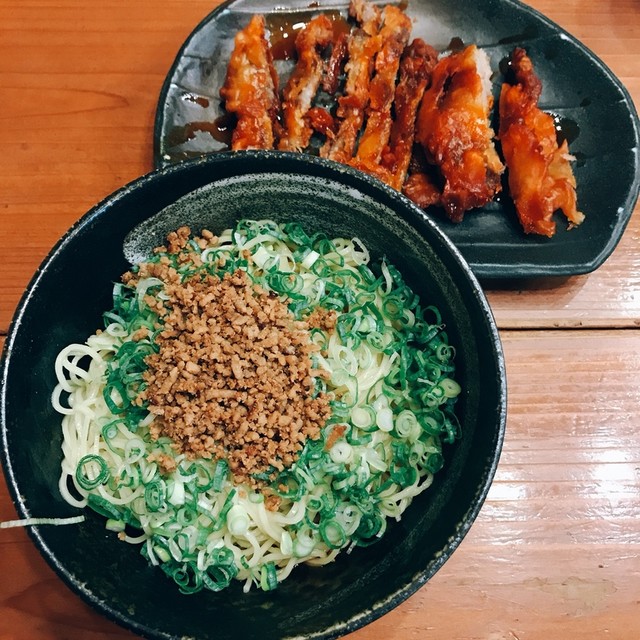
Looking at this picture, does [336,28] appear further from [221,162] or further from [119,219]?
[119,219]

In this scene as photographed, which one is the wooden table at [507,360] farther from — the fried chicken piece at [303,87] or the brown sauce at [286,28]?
the fried chicken piece at [303,87]

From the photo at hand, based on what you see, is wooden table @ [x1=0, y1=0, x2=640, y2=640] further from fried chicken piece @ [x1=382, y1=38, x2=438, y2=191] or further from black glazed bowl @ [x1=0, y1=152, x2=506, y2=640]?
fried chicken piece @ [x1=382, y1=38, x2=438, y2=191]

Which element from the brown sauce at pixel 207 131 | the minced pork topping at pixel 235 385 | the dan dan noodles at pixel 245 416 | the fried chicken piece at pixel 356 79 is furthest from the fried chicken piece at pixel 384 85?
the minced pork topping at pixel 235 385

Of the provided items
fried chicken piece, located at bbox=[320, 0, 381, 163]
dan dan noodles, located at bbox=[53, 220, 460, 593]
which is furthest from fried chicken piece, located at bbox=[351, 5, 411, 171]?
dan dan noodles, located at bbox=[53, 220, 460, 593]

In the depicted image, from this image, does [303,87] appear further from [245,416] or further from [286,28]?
[245,416]

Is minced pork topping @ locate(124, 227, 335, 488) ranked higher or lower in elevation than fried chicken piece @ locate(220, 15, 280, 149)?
lower

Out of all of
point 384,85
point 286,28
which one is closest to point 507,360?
point 384,85

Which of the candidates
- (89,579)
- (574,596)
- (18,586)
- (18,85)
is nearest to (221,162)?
(89,579)
